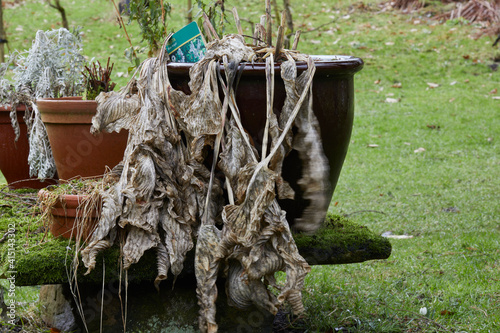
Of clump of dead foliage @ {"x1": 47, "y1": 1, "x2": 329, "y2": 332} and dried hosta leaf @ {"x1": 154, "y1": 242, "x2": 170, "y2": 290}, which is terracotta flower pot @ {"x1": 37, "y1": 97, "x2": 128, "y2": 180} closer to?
clump of dead foliage @ {"x1": 47, "y1": 1, "x2": 329, "y2": 332}

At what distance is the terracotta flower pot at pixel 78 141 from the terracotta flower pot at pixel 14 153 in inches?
25.5

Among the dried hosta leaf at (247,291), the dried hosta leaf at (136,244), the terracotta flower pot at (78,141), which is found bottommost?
the dried hosta leaf at (247,291)

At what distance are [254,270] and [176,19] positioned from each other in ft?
32.9

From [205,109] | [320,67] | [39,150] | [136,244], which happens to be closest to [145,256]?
[136,244]

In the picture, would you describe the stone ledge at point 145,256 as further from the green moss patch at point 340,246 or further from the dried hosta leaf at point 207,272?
the dried hosta leaf at point 207,272

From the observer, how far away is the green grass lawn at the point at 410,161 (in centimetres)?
285

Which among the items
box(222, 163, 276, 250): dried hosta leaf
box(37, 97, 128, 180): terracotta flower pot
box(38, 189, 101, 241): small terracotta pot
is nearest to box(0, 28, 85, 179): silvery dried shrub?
box(37, 97, 128, 180): terracotta flower pot

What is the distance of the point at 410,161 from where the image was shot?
19.2 ft

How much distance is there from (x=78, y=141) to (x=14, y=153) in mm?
898

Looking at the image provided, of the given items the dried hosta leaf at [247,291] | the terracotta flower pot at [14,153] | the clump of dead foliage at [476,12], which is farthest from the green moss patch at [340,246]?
the clump of dead foliage at [476,12]

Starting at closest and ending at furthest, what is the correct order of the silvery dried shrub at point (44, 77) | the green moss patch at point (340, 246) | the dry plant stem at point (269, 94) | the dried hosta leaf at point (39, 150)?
the dry plant stem at point (269, 94), the green moss patch at point (340, 246), the dried hosta leaf at point (39, 150), the silvery dried shrub at point (44, 77)

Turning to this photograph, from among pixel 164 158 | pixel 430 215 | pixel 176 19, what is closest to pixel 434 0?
pixel 176 19

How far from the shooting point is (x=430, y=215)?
4449 mm

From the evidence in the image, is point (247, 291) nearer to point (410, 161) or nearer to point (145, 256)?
point (145, 256)
